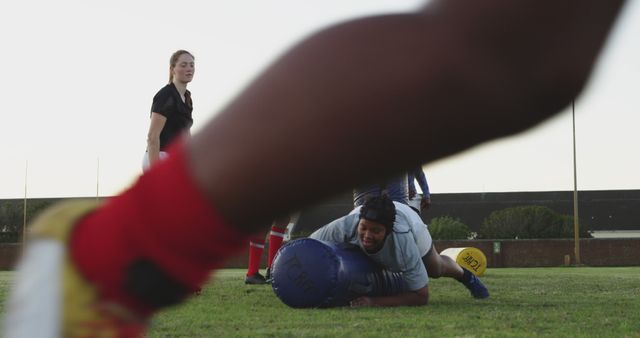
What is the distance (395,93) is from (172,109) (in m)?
5.06

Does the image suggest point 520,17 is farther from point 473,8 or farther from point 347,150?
point 347,150

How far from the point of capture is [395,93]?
948 millimetres

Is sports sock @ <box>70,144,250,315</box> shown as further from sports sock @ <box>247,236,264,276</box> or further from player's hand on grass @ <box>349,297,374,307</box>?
sports sock @ <box>247,236,264,276</box>

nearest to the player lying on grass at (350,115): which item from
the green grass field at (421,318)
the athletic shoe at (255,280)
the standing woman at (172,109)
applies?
the green grass field at (421,318)

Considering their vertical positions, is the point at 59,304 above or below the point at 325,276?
above

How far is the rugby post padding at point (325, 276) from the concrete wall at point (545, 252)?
1256 inches

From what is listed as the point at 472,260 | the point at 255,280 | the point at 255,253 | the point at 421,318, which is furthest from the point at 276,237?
the point at 472,260

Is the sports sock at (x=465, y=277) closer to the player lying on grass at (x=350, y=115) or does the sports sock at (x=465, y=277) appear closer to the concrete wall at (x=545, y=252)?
the player lying on grass at (x=350, y=115)

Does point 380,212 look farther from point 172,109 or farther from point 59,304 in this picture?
point 59,304

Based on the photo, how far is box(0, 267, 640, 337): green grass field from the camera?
3.61 meters

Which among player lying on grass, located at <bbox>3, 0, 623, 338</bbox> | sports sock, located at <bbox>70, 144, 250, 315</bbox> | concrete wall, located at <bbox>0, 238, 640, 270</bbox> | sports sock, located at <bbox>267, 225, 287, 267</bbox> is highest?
player lying on grass, located at <bbox>3, 0, 623, 338</bbox>

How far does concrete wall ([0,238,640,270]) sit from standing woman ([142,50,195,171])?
3165 centimetres

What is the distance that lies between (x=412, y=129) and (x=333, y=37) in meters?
0.14

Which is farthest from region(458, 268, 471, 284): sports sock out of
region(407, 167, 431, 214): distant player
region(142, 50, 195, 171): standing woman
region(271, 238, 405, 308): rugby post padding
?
region(142, 50, 195, 171): standing woman
